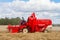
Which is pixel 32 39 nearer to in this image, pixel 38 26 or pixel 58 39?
pixel 58 39

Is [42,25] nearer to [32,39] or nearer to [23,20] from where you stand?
[23,20]

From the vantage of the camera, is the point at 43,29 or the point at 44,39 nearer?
the point at 44,39

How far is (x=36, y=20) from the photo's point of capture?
1249 inches

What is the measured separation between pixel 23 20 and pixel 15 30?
1.96 meters

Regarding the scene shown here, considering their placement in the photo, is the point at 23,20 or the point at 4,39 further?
the point at 23,20

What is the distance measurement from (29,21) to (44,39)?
12.1m

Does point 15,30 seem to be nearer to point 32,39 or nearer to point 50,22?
point 50,22

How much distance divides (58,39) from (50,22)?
12.7 metres

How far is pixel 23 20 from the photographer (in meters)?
32.2

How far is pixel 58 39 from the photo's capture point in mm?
19531

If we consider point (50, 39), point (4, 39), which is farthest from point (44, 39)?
point (4, 39)

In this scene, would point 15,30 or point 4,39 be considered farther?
point 15,30

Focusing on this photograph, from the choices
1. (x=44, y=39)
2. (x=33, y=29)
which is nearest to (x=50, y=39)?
(x=44, y=39)

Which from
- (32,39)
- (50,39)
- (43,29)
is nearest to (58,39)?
(50,39)
